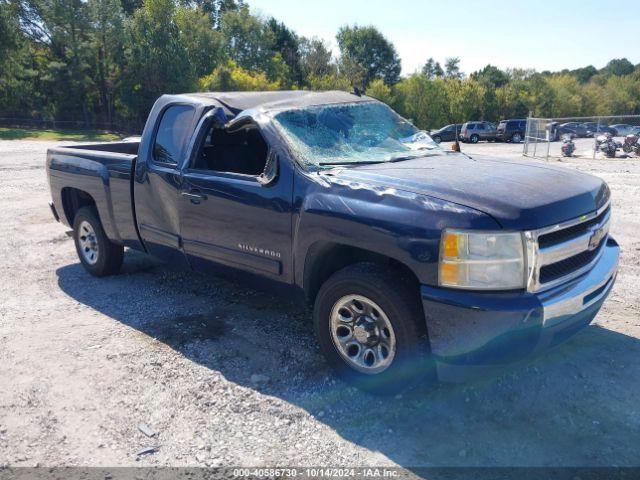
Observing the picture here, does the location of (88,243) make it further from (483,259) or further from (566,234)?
(566,234)

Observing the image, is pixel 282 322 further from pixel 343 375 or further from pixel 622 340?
pixel 622 340

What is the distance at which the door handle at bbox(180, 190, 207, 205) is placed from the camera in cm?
445

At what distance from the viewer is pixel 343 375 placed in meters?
3.69

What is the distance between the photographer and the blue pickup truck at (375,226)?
3008 mm

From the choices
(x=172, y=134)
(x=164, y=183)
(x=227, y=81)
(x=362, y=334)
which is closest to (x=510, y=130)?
(x=227, y=81)

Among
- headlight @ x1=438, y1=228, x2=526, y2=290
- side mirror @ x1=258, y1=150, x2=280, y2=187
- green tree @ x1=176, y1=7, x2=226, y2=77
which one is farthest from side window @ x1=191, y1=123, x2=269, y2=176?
green tree @ x1=176, y1=7, x2=226, y2=77

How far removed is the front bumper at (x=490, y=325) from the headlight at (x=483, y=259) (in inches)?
2.8

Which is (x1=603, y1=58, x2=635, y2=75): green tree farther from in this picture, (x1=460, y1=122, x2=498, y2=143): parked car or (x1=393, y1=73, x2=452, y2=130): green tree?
(x1=460, y1=122, x2=498, y2=143): parked car

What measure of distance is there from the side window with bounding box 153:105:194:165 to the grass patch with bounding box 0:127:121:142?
3347 cm

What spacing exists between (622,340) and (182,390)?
3.33 metres

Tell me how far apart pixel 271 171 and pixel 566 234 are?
197 centimetres

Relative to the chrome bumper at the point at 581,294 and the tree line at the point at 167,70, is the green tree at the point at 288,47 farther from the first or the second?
the chrome bumper at the point at 581,294

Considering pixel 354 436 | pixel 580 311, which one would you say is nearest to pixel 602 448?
pixel 580 311

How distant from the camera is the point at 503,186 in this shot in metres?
3.34
